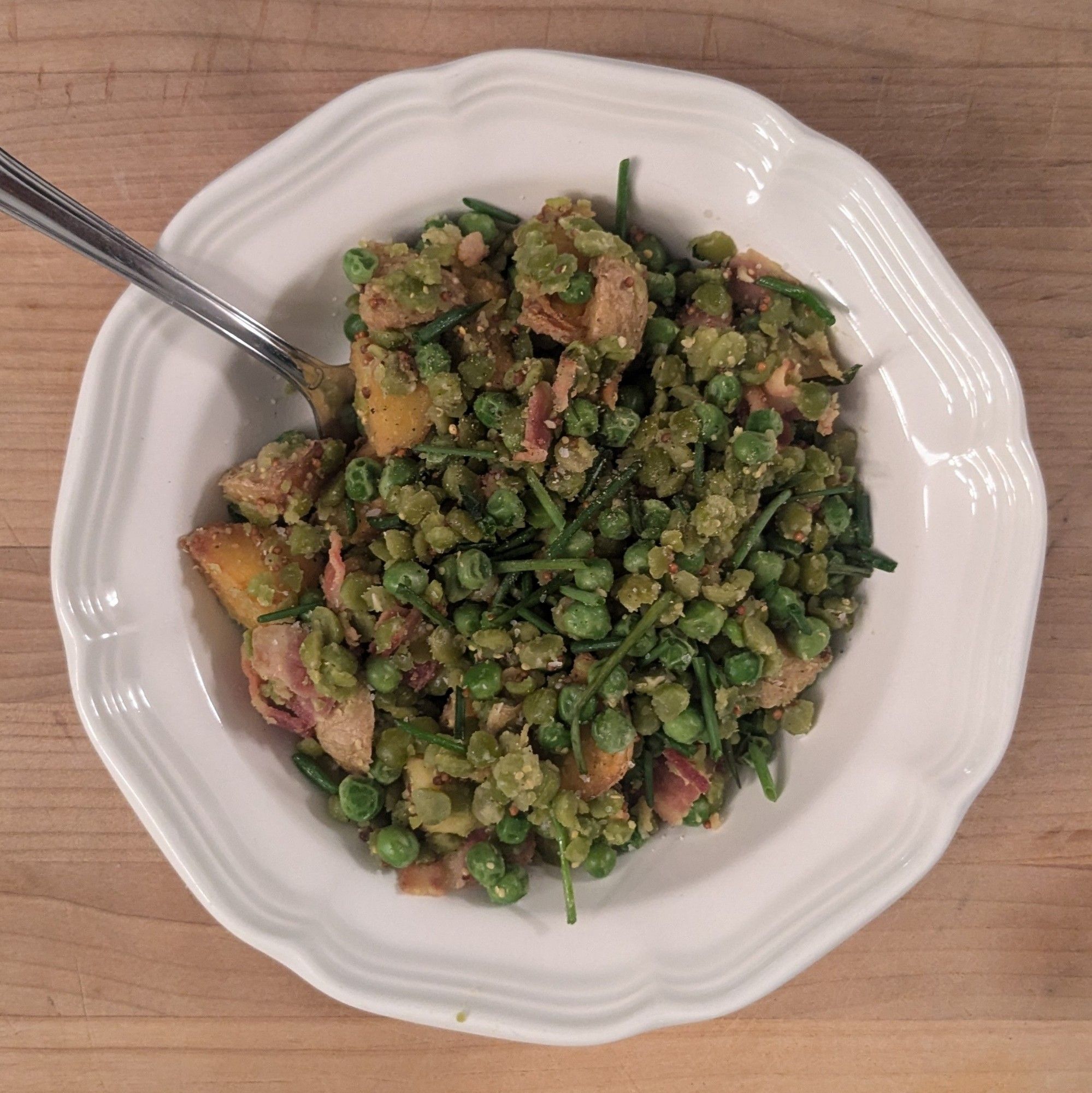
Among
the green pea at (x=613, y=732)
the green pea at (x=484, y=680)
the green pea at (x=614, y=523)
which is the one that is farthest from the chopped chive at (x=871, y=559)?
the green pea at (x=484, y=680)

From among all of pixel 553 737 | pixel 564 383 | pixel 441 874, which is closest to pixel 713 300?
pixel 564 383

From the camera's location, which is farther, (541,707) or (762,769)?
(762,769)

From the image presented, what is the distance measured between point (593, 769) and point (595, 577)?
1.57 ft

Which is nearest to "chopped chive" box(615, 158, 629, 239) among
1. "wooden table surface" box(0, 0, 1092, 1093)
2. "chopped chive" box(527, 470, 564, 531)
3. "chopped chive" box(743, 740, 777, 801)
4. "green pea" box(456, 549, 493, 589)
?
"wooden table surface" box(0, 0, 1092, 1093)

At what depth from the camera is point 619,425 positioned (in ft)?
6.21

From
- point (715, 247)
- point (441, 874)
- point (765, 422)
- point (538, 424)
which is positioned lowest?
point (441, 874)

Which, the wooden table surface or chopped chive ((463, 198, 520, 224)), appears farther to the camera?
the wooden table surface

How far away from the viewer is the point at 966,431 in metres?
1.91

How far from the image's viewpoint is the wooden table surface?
7.11ft

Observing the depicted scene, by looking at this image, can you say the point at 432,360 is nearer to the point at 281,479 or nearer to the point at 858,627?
the point at 281,479

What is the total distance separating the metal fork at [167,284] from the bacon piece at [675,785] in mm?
1163

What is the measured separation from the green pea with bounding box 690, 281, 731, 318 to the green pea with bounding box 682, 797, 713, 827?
1.19 m

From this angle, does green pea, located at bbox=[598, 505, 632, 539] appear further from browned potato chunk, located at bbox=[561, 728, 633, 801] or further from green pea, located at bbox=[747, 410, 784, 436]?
browned potato chunk, located at bbox=[561, 728, 633, 801]

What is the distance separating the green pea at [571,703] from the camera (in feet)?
6.31
